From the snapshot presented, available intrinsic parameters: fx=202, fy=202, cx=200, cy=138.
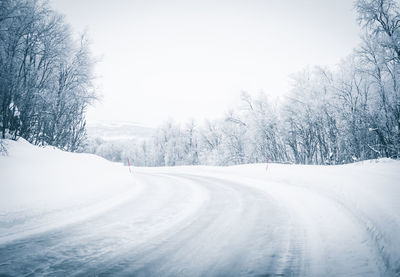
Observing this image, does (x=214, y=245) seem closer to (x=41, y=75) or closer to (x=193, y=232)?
(x=193, y=232)

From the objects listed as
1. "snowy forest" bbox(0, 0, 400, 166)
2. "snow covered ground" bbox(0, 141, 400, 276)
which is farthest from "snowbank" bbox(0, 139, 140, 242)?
"snowy forest" bbox(0, 0, 400, 166)

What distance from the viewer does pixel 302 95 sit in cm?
2089

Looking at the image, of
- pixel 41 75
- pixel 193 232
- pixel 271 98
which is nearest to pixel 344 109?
pixel 271 98

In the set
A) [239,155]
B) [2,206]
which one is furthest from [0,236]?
[239,155]

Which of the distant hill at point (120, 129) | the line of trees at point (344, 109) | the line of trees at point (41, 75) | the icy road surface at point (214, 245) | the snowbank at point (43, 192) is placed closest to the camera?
the icy road surface at point (214, 245)

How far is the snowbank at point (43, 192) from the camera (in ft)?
13.6

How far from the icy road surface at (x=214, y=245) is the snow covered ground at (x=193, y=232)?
0.01 m

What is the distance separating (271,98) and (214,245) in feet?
83.4

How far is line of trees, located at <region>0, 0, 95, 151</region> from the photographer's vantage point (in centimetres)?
884

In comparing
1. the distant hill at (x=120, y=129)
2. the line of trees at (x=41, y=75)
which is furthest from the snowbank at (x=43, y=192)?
the distant hill at (x=120, y=129)

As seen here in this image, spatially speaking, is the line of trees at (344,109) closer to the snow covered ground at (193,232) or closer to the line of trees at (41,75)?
the snow covered ground at (193,232)

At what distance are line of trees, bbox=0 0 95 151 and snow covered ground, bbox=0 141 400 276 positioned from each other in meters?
3.81

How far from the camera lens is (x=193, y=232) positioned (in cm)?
364

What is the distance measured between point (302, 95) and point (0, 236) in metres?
23.2
